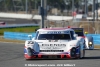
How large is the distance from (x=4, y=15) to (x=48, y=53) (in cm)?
9187

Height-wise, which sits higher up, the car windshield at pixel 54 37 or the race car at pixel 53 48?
the car windshield at pixel 54 37

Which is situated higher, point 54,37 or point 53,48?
point 54,37

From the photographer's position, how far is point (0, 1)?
494ft

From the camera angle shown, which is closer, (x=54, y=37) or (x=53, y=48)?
(x=53, y=48)

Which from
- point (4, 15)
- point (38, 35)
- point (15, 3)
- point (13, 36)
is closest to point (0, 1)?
point (15, 3)

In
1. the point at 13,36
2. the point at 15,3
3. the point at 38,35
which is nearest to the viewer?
Result: the point at 38,35

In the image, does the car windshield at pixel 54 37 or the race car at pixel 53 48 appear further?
the car windshield at pixel 54 37

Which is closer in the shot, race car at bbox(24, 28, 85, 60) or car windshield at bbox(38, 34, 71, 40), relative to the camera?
race car at bbox(24, 28, 85, 60)

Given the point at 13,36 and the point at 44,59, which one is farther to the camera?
the point at 13,36

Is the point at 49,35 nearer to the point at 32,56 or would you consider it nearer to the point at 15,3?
the point at 32,56

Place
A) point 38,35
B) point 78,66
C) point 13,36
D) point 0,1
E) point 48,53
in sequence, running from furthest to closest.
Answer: point 0,1, point 13,36, point 38,35, point 48,53, point 78,66

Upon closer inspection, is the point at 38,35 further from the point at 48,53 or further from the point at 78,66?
the point at 78,66

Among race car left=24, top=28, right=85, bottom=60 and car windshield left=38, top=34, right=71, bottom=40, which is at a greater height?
car windshield left=38, top=34, right=71, bottom=40

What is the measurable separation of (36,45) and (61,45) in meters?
1.03
